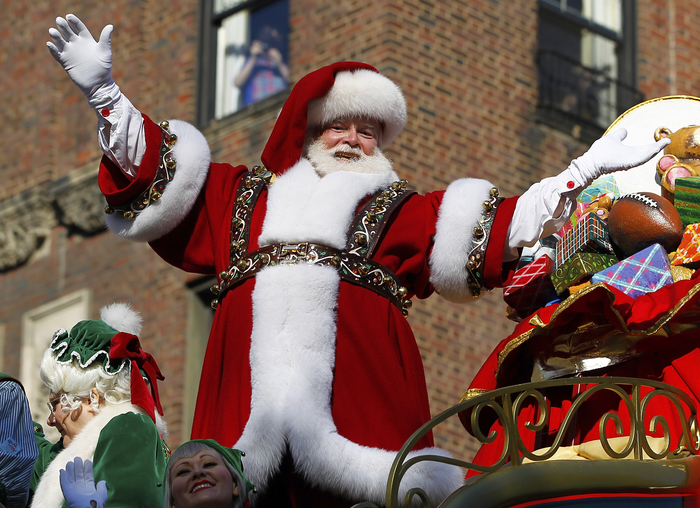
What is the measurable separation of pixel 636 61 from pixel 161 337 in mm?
4657

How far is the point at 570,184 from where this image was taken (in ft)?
19.9

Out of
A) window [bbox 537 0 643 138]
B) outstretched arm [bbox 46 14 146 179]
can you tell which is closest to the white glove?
outstretched arm [bbox 46 14 146 179]

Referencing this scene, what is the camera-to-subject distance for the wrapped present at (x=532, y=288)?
709cm

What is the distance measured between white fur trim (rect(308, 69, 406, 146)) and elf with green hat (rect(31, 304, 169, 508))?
1220mm

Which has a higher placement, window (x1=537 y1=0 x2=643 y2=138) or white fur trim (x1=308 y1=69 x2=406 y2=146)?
window (x1=537 y1=0 x2=643 y2=138)

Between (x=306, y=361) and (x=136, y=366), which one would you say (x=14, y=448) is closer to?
(x=136, y=366)

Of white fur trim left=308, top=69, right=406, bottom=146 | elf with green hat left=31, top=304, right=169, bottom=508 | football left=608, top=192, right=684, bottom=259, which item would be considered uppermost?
white fur trim left=308, top=69, right=406, bottom=146

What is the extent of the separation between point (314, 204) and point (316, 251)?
0.22 m

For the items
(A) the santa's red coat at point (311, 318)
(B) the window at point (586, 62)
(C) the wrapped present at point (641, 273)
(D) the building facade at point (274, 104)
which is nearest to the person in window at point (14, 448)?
(A) the santa's red coat at point (311, 318)

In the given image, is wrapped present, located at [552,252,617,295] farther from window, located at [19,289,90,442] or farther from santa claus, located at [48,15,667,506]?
window, located at [19,289,90,442]

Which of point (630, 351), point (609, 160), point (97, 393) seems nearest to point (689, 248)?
point (630, 351)

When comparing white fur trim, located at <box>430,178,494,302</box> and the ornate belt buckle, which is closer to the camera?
the ornate belt buckle

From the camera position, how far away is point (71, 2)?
1416 centimetres

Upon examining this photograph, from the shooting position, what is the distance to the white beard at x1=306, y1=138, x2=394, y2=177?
6.45 metres
